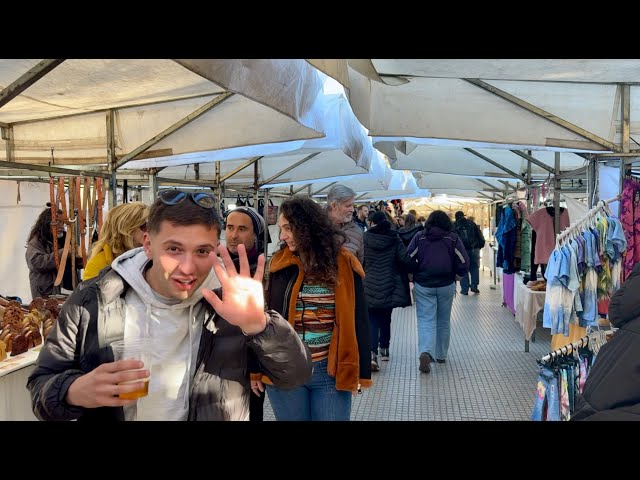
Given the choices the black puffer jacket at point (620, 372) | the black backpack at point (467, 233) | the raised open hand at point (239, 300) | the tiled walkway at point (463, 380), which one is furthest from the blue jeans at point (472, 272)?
the raised open hand at point (239, 300)

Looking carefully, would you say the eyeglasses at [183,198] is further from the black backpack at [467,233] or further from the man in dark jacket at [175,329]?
the black backpack at [467,233]

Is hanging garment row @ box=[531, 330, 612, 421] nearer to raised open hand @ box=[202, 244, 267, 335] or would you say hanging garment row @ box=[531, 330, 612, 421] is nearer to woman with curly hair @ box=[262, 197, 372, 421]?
woman with curly hair @ box=[262, 197, 372, 421]

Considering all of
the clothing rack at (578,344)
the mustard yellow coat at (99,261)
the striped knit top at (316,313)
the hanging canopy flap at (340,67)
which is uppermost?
the hanging canopy flap at (340,67)

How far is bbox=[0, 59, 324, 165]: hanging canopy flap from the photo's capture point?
3.25 metres

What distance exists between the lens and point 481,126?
12.9 feet

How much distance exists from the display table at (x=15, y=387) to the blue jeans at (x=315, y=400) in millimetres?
1339

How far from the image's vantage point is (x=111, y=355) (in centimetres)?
141

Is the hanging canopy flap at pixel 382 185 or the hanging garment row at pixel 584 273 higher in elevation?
the hanging canopy flap at pixel 382 185

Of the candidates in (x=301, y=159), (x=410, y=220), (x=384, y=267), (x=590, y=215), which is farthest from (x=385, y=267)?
(x=410, y=220)

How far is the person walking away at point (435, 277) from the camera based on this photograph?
5.96 metres

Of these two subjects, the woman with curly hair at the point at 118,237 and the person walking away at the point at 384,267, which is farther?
the person walking away at the point at 384,267

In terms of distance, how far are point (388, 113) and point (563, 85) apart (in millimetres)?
1188

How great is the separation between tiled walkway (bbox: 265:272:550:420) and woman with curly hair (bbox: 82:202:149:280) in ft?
6.43
